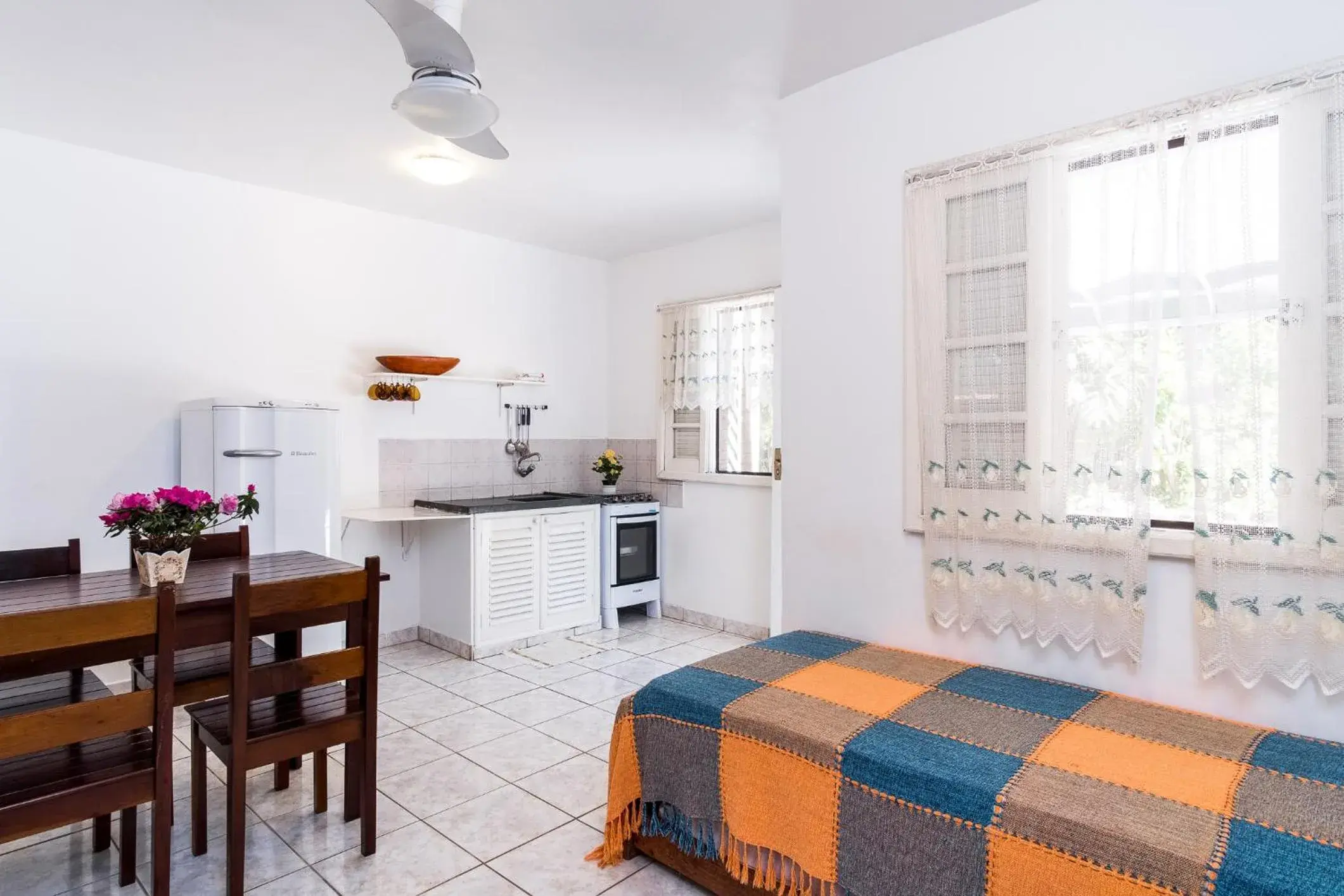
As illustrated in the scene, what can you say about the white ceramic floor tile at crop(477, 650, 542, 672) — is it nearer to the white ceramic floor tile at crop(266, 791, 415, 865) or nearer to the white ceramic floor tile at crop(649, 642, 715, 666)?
the white ceramic floor tile at crop(649, 642, 715, 666)

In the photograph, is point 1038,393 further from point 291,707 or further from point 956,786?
point 291,707

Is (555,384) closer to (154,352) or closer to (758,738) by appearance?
(154,352)

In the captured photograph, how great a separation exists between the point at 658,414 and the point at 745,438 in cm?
76

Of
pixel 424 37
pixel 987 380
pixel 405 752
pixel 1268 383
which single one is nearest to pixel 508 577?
pixel 405 752

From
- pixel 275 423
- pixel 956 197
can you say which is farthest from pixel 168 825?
pixel 956 197

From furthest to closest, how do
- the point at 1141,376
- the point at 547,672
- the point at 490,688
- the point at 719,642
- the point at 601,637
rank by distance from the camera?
the point at 601,637 < the point at 719,642 < the point at 547,672 < the point at 490,688 < the point at 1141,376

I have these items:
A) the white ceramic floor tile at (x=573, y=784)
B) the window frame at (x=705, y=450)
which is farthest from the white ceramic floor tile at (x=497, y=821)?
the window frame at (x=705, y=450)

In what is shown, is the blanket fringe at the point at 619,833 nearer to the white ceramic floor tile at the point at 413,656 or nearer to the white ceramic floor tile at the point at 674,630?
the white ceramic floor tile at the point at 413,656

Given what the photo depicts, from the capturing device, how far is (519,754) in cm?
316

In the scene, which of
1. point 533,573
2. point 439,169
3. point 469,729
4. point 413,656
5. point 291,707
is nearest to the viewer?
point 291,707

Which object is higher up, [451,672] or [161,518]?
[161,518]

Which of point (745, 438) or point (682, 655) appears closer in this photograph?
point (682, 655)

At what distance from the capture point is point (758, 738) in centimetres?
202

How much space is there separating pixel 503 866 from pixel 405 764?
0.90 metres
